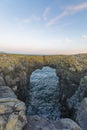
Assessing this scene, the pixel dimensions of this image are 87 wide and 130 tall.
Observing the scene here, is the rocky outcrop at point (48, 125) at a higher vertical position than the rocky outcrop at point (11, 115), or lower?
lower

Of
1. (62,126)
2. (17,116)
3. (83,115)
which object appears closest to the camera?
(17,116)

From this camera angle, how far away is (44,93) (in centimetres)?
2422

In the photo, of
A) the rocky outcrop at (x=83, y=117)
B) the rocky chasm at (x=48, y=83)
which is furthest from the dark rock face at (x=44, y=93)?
the rocky outcrop at (x=83, y=117)

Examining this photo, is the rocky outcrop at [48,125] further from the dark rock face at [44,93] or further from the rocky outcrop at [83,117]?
the dark rock face at [44,93]

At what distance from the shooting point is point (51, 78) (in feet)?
83.7

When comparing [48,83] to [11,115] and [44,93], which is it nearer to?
[44,93]

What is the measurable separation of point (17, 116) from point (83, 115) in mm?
6582

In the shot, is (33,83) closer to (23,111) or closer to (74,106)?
(74,106)

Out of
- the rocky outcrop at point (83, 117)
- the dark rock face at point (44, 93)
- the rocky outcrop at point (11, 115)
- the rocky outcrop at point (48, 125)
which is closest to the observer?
the rocky outcrop at point (11, 115)

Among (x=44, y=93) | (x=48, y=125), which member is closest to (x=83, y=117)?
(x=48, y=125)

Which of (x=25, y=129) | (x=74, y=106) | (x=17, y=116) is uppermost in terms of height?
(x=17, y=116)

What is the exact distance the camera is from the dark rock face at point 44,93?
2317 cm

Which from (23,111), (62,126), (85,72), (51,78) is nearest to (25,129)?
(23,111)

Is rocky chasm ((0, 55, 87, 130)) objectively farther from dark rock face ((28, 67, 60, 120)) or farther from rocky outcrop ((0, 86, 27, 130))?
rocky outcrop ((0, 86, 27, 130))
